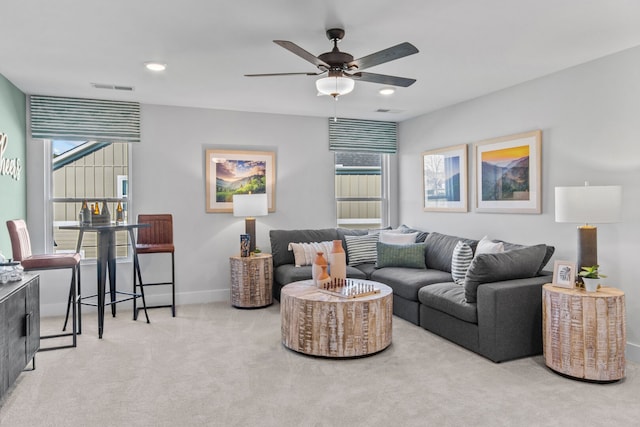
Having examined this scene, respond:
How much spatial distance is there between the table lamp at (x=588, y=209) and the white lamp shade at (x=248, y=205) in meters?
3.09

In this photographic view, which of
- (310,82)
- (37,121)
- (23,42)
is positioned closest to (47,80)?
(37,121)

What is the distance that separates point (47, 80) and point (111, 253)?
1.74 meters

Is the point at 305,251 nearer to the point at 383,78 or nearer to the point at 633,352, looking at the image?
the point at 383,78

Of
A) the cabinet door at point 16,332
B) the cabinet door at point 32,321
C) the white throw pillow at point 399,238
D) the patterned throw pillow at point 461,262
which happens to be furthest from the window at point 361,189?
the cabinet door at point 16,332

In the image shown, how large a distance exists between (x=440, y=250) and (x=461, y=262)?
75 cm

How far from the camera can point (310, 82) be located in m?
4.09

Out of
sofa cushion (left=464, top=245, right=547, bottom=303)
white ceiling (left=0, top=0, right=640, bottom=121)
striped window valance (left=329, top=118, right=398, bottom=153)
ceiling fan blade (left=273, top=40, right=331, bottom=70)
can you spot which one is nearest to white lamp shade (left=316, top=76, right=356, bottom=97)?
ceiling fan blade (left=273, top=40, right=331, bottom=70)

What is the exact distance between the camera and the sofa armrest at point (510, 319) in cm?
314

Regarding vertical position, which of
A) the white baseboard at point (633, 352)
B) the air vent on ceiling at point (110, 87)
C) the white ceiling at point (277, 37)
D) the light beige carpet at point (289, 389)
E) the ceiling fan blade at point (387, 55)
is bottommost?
the light beige carpet at point (289, 389)

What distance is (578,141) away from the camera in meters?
3.62

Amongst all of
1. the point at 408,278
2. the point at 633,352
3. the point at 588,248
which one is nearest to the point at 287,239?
the point at 408,278

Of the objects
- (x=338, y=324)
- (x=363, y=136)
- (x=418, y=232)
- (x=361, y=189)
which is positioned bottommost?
(x=338, y=324)

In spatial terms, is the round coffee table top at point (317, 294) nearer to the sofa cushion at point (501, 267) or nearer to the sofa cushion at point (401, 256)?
the sofa cushion at point (501, 267)

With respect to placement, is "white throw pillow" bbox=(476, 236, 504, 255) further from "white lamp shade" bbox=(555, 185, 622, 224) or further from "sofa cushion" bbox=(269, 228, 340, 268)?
"sofa cushion" bbox=(269, 228, 340, 268)
